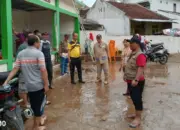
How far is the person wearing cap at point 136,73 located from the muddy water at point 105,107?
1.26 ft

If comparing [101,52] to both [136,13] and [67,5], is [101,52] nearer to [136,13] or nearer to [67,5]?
[67,5]

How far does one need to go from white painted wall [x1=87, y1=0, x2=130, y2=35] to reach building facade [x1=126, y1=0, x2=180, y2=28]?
823 centimetres

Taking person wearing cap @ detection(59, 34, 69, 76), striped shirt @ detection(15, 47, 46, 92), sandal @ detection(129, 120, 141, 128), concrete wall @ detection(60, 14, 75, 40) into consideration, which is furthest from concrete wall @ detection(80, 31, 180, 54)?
striped shirt @ detection(15, 47, 46, 92)

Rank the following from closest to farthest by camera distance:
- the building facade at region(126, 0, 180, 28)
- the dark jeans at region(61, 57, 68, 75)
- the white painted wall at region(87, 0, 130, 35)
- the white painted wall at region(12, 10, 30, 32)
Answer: the dark jeans at region(61, 57, 68, 75) → the white painted wall at region(12, 10, 30, 32) → the white painted wall at region(87, 0, 130, 35) → the building facade at region(126, 0, 180, 28)

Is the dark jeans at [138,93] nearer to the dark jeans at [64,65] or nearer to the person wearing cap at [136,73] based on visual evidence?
the person wearing cap at [136,73]

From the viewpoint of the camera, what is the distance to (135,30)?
31016 mm

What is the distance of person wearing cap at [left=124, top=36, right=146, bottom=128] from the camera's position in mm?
5233

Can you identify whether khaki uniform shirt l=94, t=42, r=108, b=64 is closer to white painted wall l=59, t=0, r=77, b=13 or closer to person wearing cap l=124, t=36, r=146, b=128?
person wearing cap l=124, t=36, r=146, b=128

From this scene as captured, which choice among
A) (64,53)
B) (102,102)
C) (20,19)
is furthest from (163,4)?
(102,102)

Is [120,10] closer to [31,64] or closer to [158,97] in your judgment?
[158,97]

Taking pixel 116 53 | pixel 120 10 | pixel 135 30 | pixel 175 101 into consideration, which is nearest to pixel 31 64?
pixel 175 101

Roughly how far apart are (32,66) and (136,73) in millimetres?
1945

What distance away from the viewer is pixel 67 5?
53.7 feet

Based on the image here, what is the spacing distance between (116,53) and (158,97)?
12.4 meters
